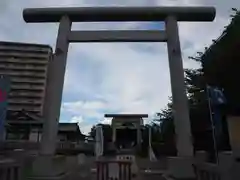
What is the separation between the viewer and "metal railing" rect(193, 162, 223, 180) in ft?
16.7

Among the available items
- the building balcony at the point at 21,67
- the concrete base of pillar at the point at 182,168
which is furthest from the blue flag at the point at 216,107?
the building balcony at the point at 21,67

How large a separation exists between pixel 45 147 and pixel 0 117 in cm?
139

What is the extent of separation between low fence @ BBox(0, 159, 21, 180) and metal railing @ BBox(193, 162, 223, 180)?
11.9 ft

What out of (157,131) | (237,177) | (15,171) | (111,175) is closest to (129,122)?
(157,131)

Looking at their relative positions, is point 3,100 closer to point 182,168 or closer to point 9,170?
point 9,170

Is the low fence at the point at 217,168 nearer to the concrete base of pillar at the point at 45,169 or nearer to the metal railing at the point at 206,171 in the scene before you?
the metal railing at the point at 206,171

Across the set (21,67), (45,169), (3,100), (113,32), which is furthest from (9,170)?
(21,67)

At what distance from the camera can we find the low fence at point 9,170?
556 centimetres

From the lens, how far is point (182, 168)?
6723 millimetres

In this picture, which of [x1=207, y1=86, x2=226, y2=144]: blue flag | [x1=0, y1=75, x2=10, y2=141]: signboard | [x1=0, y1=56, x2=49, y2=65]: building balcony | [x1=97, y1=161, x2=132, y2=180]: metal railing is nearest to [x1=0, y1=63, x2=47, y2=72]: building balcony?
[x1=0, y1=56, x2=49, y2=65]: building balcony

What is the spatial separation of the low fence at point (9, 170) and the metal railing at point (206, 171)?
3.64 metres

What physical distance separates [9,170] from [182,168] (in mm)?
3520

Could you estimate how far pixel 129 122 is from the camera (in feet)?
82.3

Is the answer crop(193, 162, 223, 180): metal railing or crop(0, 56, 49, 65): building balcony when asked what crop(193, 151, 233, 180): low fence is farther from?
crop(0, 56, 49, 65): building balcony
